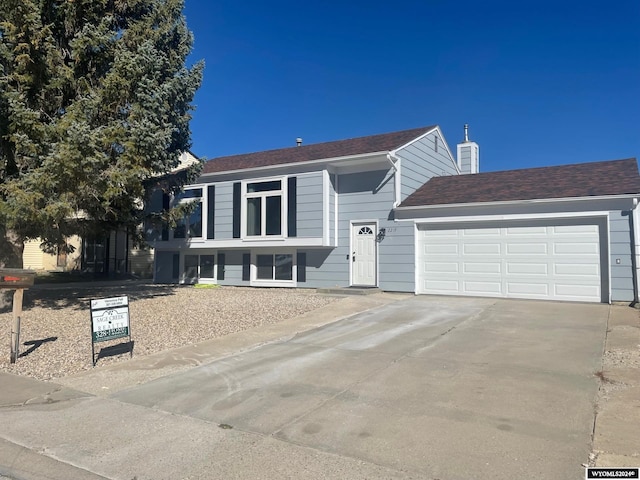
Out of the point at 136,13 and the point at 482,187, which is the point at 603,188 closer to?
the point at 482,187

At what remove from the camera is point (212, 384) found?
5.86 meters

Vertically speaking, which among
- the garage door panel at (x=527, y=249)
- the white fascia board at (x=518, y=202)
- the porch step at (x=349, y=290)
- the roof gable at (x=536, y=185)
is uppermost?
the roof gable at (x=536, y=185)

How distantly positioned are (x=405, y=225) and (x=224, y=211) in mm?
6717

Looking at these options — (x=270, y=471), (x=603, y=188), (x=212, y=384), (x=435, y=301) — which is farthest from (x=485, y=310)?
(x=270, y=471)

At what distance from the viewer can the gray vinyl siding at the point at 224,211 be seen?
1694 cm

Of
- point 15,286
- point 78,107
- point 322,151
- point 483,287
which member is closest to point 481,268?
point 483,287

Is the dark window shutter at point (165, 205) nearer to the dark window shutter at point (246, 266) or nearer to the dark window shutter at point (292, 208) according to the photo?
the dark window shutter at point (246, 266)

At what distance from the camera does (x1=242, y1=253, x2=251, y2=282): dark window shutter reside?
1714 centimetres

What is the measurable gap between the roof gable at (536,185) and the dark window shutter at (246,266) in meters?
6.11

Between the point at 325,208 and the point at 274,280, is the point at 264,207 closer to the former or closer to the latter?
the point at 325,208

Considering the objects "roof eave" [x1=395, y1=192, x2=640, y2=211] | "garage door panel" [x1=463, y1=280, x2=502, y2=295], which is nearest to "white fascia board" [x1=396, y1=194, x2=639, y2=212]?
"roof eave" [x1=395, y1=192, x2=640, y2=211]

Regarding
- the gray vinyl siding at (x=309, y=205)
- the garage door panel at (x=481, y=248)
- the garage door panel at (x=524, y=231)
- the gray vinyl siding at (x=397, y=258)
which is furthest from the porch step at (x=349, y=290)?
the garage door panel at (x=524, y=231)

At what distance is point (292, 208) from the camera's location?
1560 cm

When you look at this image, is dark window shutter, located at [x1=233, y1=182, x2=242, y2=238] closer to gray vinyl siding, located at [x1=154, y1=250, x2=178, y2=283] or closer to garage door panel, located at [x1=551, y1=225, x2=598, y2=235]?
gray vinyl siding, located at [x1=154, y1=250, x2=178, y2=283]
